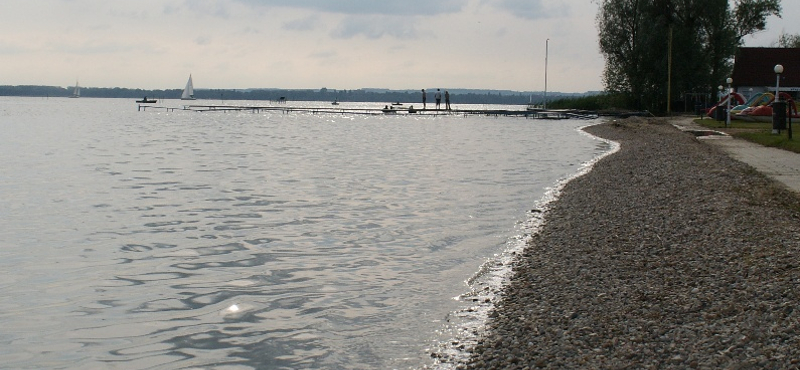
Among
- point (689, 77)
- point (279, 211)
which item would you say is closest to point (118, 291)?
point (279, 211)

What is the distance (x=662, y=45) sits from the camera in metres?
68.4

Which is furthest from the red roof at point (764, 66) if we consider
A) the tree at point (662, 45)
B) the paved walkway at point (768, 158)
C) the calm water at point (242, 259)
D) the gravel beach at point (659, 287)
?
the gravel beach at point (659, 287)

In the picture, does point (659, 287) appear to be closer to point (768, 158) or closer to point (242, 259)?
point (242, 259)

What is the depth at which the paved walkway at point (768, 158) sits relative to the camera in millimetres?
17430

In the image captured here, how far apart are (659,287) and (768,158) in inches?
599

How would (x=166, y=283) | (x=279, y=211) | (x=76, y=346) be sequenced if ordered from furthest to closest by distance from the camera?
(x=279, y=211)
(x=166, y=283)
(x=76, y=346)

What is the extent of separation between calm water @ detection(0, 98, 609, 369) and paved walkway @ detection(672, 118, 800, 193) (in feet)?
16.6

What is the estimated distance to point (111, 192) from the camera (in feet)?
65.9

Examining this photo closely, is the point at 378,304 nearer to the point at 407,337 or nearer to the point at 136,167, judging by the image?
the point at 407,337

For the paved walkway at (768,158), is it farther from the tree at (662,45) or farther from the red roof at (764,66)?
the red roof at (764,66)

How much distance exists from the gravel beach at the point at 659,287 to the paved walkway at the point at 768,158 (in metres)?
1.12

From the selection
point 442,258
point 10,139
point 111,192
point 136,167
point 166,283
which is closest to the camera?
point 166,283

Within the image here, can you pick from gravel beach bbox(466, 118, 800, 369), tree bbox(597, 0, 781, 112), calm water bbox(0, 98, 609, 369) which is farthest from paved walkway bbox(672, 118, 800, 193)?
tree bbox(597, 0, 781, 112)

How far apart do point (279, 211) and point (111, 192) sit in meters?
5.34
